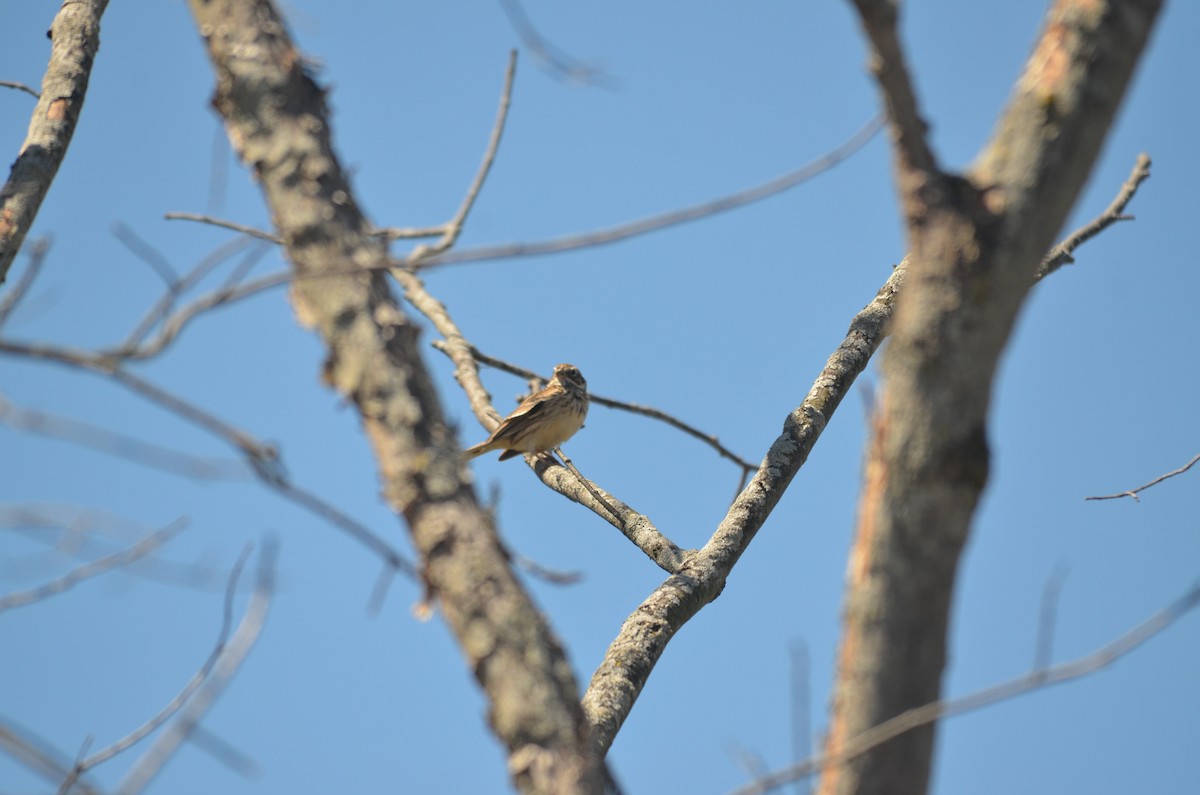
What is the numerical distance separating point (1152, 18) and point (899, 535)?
3.99 feet

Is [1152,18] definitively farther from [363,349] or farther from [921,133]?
[363,349]

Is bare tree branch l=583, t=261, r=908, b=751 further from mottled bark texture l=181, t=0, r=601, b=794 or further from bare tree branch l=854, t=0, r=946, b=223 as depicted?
bare tree branch l=854, t=0, r=946, b=223

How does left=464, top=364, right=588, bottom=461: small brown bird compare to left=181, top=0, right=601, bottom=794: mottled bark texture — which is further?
left=464, top=364, right=588, bottom=461: small brown bird

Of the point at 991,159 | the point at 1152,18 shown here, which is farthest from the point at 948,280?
the point at 1152,18

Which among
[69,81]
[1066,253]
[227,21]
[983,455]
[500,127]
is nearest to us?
[983,455]

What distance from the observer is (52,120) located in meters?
4.60

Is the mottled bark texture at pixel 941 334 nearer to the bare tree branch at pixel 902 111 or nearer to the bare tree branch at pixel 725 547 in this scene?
the bare tree branch at pixel 902 111

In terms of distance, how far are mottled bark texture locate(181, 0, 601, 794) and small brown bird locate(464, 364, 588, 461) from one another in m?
4.77

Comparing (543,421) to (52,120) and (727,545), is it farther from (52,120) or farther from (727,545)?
(52,120)

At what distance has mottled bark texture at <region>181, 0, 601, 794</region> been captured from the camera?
99.7 inches

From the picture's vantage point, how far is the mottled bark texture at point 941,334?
230 cm

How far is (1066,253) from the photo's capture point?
6512 millimetres

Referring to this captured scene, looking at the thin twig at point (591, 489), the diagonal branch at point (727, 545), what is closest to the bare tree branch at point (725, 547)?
the diagonal branch at point (727, 545)

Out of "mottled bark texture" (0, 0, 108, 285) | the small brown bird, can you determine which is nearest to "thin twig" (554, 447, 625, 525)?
the small brown bird
